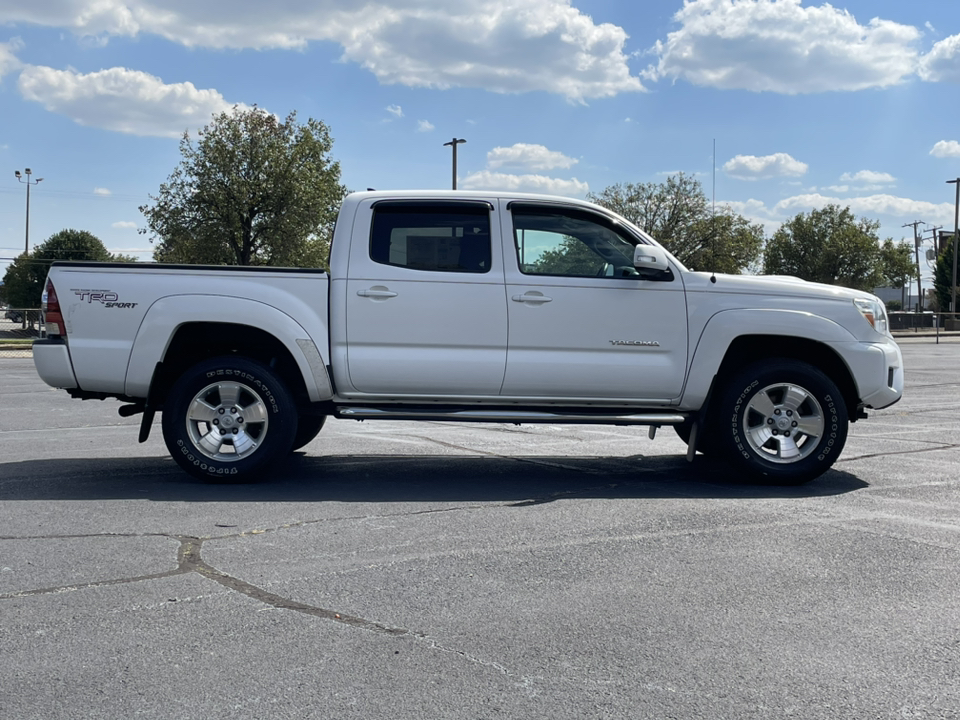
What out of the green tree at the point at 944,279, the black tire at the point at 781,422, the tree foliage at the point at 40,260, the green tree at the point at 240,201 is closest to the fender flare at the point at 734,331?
the black tire at the point at 781,422

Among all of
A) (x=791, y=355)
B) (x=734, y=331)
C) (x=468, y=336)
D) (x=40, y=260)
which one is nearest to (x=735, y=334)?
(x=734, y=331)

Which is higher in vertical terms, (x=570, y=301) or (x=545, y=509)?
(x=570, y=301)

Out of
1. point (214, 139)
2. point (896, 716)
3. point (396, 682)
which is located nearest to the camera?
point (896, 716)

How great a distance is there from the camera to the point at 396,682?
11.2 ft

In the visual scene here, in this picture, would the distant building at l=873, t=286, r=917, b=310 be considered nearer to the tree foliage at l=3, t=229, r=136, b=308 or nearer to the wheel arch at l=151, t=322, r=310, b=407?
the tree foliage at l=3, t=229, r=136, b=308

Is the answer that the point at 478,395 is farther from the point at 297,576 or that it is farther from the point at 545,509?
the point at 297,576

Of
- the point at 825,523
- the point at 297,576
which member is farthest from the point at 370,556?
the point at 825,523

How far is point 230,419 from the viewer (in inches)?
284

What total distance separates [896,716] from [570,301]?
437cm

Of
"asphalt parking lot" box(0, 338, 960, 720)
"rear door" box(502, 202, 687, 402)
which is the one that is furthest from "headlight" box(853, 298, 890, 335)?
"rear door" box(502, 202, 687, 402)

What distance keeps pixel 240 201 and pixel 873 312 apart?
40.9m

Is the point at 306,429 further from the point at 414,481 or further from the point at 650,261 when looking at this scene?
the point at 650,261

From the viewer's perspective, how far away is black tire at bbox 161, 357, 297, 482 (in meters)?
7.10

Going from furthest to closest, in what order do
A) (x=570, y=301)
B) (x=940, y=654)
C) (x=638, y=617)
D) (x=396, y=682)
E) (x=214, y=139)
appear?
(x=214, y=139), (x=570, y=301), (x=638, y=617), (x=940, y=654), (x=396, y=682)
